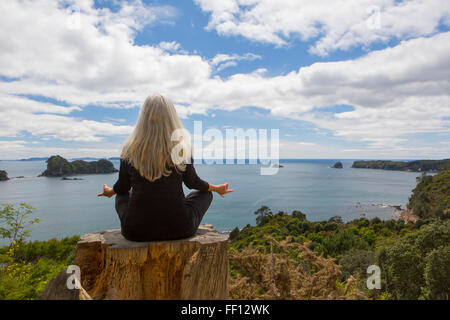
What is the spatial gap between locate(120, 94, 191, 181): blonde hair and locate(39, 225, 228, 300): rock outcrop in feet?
2.08

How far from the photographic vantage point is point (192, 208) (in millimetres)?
2578

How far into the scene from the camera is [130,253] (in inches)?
86.6

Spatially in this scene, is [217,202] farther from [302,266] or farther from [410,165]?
[410,165]

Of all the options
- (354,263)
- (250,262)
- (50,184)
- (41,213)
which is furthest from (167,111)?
(50,184)

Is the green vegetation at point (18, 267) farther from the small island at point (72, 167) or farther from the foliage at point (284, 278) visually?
the small island at point (72, 167)

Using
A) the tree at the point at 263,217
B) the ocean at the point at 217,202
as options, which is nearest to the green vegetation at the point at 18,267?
the ocean at the point at 217,202

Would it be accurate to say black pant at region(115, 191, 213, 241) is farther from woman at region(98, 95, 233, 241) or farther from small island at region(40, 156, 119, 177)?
small island at region(40, 156, 119, 177)

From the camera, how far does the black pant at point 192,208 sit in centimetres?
240

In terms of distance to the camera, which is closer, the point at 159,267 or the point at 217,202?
the point at 159,267

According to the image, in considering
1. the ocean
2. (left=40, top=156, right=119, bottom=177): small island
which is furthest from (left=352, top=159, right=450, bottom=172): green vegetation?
(left=40, top=156, right=119, bottom=177): small island

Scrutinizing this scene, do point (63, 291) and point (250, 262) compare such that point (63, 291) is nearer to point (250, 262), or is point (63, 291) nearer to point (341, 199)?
point (250, 262)

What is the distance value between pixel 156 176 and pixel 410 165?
174 meters

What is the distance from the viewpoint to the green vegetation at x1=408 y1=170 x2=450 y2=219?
152 feet

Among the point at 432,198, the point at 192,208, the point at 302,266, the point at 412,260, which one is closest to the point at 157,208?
the point at 192,208
